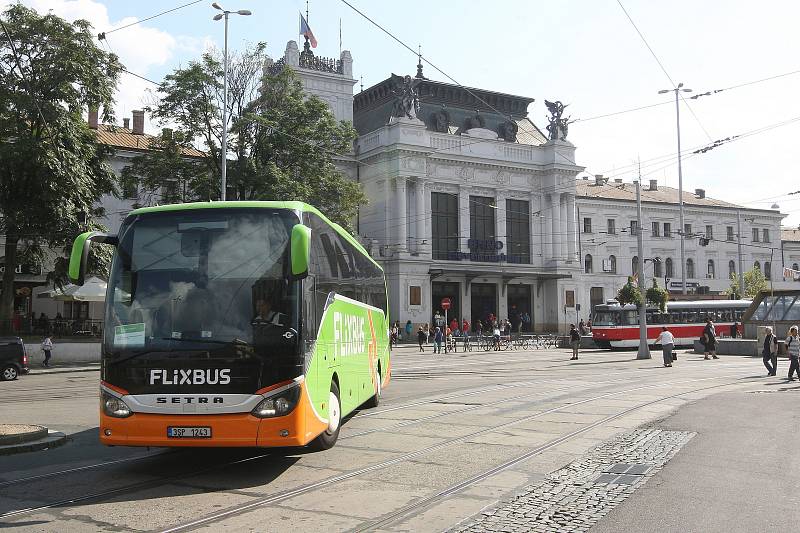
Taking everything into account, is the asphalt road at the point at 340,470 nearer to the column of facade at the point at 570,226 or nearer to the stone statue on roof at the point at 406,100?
the stone statue on roof at the point at 406,100

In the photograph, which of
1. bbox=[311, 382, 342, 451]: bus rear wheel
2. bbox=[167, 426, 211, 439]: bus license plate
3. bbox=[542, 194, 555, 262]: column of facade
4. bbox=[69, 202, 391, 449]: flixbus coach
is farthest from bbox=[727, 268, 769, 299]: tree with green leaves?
bbox=[167, 426, 211, 439]: bus license plate

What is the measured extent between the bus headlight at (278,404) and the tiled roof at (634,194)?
64.7 meters

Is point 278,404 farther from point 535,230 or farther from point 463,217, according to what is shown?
point 535,230

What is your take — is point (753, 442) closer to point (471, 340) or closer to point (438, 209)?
point (471, 340)

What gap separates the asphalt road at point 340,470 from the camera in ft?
21.1

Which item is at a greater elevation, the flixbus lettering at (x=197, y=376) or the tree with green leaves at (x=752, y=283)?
the tree with green leaves at (x=752, y=283)

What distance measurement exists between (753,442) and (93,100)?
32722 mm

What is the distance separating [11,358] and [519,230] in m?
43.5

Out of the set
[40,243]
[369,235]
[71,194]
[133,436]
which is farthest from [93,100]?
[133,436]

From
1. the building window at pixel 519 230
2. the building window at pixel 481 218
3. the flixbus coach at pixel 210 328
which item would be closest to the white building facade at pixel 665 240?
the building window at pixel 519 230

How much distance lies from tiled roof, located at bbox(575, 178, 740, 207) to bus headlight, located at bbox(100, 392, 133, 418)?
214 ft

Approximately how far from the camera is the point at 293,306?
799 cm

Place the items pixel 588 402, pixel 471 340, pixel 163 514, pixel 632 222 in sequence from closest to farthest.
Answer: pixel 163 514 < pixel 588 402 < pixel 471 340 < pixel 632 222

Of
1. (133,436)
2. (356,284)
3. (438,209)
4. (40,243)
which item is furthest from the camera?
(438,209)
